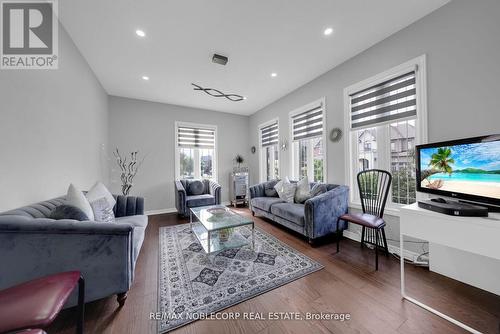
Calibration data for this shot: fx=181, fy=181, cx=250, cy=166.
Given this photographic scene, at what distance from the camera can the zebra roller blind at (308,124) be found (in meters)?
3.51

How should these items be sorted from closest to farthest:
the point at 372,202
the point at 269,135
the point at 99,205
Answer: the point at 99,205 → the point at 372,202 → the point at 269,135

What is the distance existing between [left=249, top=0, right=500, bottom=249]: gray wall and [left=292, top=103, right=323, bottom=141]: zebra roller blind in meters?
1.05

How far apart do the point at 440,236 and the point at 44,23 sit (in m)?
4.21

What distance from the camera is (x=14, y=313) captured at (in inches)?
33.4

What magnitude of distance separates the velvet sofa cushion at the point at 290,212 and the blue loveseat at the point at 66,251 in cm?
213

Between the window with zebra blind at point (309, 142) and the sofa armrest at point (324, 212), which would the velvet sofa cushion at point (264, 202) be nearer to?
the window with zebra blind at point (309, 142)

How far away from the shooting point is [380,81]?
251 centimetres

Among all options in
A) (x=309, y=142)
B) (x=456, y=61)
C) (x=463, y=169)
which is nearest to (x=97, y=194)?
(x=309, y=142)

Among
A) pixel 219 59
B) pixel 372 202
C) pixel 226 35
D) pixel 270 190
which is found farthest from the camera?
pixel 270 190

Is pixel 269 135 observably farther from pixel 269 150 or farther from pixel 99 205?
pixel 99 205

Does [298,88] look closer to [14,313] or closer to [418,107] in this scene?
[418,107]

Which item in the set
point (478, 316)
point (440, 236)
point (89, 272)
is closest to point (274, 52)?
point (440, 236)

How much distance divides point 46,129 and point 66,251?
1398mm

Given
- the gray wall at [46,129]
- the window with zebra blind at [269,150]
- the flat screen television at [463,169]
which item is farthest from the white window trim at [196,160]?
the flat screen television at [463,169]
